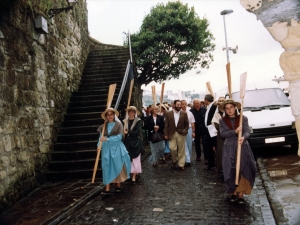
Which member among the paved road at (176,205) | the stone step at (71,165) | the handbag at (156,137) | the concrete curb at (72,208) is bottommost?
the paved road at (176,205)

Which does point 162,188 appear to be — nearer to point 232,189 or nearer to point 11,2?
point 232,189

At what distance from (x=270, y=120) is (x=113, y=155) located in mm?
4661

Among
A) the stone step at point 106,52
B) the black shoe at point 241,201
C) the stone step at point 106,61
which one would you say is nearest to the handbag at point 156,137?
the black shoe at point 241,201

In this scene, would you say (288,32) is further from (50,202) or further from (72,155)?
(72,155)

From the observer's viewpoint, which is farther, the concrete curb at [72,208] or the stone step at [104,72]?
the stone step at [104,72]

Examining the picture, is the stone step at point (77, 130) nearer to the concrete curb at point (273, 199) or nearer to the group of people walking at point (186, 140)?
the group of people walking at point (186, 140)

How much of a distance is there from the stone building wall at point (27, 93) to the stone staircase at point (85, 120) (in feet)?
1.07

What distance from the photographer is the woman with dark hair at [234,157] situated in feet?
16.7

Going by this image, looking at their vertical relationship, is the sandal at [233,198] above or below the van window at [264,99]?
below

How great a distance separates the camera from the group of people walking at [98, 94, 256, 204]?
515 centimetres

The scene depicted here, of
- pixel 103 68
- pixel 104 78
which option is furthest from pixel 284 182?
pixel 103 68

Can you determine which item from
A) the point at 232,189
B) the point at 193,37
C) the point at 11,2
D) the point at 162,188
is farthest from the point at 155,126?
the point at 193,37

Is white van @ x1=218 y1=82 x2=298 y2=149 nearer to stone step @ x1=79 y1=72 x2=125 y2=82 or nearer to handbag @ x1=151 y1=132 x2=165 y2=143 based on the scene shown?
handbag @ x1=151 y1=132 x2=165 y2=143

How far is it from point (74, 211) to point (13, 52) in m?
3.30
